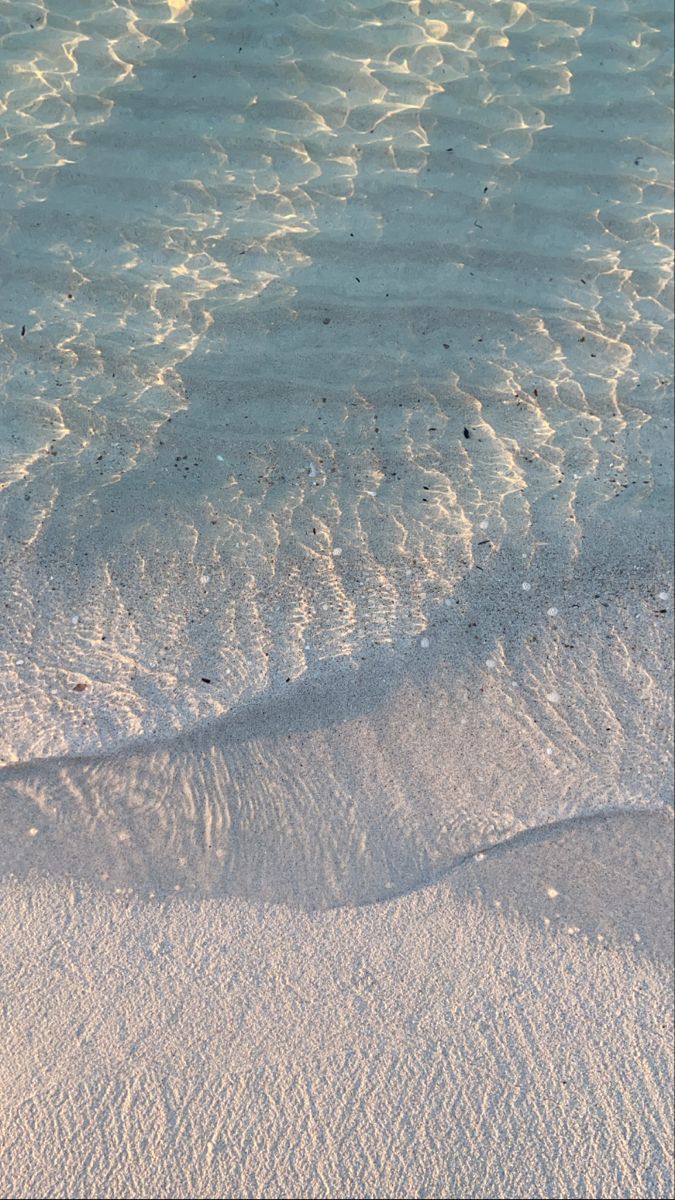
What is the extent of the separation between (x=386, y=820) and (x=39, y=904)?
3.21 ft

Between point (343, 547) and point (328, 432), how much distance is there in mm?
370

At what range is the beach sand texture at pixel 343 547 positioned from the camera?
2113mm

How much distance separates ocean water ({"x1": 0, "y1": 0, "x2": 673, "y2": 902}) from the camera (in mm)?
2283

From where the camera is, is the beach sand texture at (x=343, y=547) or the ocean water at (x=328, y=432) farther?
the ocean water at (x=328, y=432)

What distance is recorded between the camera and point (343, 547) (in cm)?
248

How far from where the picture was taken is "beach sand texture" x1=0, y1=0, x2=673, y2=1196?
6.93 feet

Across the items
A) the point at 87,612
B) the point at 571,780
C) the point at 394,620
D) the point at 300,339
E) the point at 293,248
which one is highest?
the point at 293,248

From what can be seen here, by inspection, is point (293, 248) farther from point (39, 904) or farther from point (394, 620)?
point (39, 904)

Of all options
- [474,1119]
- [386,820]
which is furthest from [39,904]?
[474,1119]

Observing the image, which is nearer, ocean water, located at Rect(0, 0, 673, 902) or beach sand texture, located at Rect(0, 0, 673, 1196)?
beach sand texture, located at Rect(0, 0, 673, 1196)

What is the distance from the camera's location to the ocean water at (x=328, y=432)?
228 cm

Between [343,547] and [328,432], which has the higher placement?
[328,432]

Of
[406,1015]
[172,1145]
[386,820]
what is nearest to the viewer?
[172,1145]

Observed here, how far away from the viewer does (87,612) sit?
2379mm
